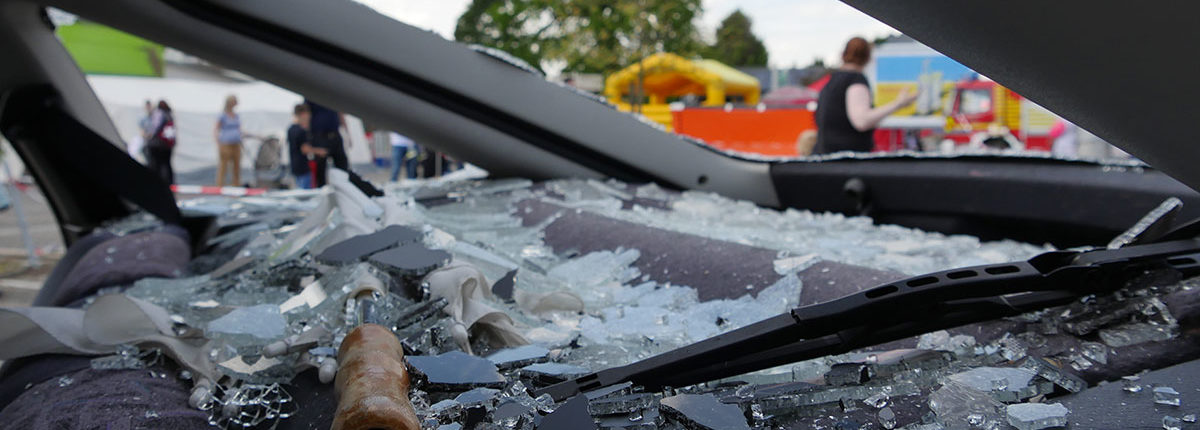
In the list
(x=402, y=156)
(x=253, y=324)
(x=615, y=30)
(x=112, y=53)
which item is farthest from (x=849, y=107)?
(x=615, y=30)

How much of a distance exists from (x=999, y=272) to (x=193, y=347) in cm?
120

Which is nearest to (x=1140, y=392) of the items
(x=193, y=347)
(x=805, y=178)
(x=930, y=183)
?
(x=193, y=347)

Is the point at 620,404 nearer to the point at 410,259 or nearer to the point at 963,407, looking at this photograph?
the point at 963,407

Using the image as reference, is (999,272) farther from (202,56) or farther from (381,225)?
(202,56)

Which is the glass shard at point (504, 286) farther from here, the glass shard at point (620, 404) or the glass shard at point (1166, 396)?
the glass shard at point (1166, 396)

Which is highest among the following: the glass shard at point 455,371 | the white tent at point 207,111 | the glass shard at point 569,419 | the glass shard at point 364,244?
the glass shard at point 569,419

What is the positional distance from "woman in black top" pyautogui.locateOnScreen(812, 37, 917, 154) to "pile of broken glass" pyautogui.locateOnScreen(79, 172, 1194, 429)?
5.56 feet

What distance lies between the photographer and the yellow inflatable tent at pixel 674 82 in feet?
60.0

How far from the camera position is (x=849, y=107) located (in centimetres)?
385

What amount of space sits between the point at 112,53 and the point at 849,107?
6.39m

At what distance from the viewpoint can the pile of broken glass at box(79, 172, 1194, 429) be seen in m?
0.89

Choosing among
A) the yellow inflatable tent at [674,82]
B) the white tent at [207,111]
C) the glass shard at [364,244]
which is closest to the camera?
the glass shard at [364,244]

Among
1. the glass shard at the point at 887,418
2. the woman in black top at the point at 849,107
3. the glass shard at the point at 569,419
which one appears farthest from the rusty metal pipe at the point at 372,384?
the woman in black top at the point at 849,107

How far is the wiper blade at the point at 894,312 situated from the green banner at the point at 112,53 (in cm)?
653
